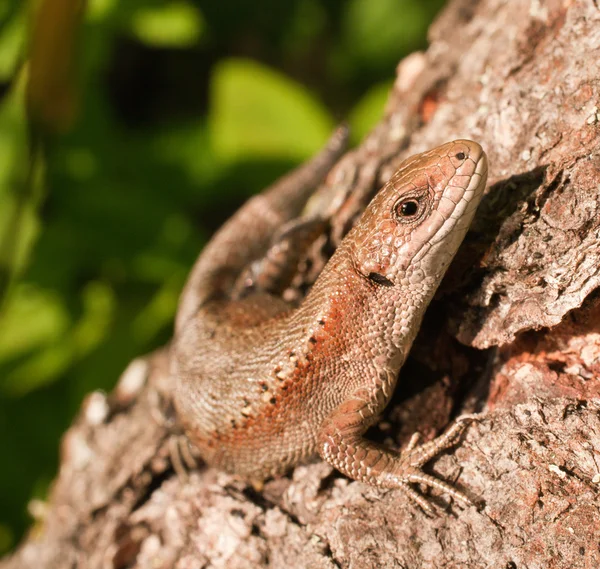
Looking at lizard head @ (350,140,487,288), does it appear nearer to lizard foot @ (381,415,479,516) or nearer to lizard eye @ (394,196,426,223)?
A: lizard eye @ (394,196,426,223)

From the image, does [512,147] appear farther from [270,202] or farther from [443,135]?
[270,202]

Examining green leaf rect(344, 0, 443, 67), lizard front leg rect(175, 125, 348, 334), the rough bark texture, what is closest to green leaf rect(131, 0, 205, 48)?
green leaf rect(344, 0, 443, 67)

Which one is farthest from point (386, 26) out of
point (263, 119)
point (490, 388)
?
point (490, 388)

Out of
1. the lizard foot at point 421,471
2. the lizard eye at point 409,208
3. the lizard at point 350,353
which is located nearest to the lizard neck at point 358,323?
the lizard at point 350,353

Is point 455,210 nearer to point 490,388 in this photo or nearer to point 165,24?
point 490,388

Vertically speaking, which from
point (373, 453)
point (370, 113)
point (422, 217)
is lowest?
point (373, 453)
